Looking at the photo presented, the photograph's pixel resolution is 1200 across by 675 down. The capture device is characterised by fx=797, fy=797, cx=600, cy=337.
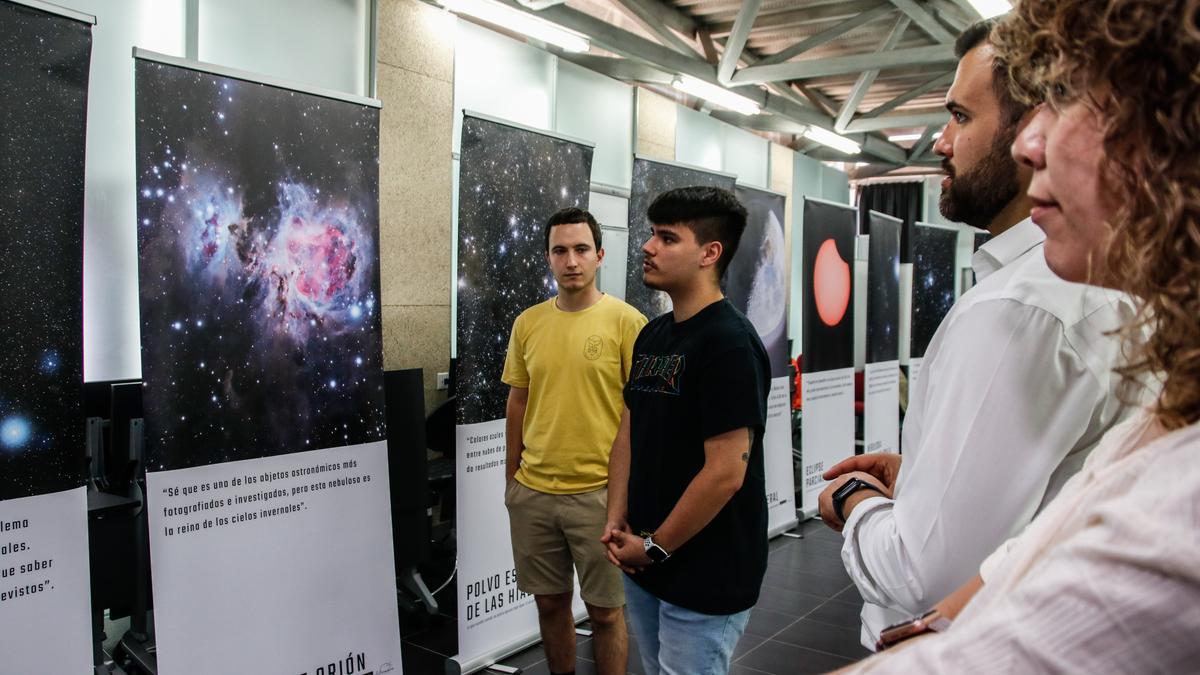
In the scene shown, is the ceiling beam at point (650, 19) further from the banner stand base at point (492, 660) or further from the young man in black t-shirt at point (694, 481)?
the banner stand base at point (492, 660)

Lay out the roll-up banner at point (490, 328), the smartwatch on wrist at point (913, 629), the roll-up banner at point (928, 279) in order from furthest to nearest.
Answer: the roll-up banner at point (928, 279)
the roll-up banner at point (490, 328)
the smartwatch on wrist at point (913, 629)

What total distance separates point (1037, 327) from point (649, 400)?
1.18 metres

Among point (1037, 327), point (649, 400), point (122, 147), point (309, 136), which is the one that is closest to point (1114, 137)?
point (1037, 327)

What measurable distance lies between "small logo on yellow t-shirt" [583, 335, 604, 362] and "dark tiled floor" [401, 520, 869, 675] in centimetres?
134

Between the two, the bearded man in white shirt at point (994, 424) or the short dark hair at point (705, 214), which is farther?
the short dark hair at point (705, 214)

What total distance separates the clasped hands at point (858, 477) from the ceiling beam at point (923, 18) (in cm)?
452

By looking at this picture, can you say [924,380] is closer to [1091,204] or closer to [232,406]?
A: [1091,204]

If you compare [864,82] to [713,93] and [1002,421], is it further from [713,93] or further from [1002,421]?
[1002,421]

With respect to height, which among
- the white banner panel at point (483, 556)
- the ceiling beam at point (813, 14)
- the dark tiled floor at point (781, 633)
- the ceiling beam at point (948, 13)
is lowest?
the dark tiled floor at point (781, 633)

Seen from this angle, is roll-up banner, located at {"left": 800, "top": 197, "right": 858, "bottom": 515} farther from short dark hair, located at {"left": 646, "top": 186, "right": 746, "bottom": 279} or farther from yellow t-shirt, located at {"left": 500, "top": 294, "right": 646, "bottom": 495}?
short dark hair, located at {"left": 646, "top": 186, "right": 746, "bottom": 279}

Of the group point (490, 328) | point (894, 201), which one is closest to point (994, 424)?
point (490, 328)

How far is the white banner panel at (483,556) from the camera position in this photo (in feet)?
10.5

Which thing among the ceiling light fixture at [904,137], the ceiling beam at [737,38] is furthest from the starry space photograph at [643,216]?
the ceiling light fixture at [904,137]

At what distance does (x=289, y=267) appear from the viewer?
2.45 meters
